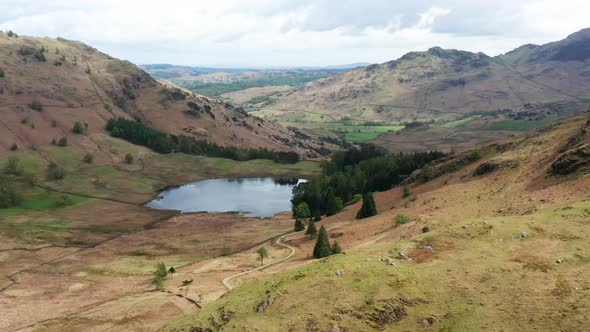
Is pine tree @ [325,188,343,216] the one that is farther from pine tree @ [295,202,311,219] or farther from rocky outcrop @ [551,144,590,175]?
rocky outcrop @ [551,144,590,175]

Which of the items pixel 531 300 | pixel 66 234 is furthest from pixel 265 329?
pixel 66 234

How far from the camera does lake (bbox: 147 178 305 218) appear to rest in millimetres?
159125

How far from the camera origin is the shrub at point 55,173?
17225cm

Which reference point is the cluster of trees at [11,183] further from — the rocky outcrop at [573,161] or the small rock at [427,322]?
the rocky outcrop at [573,161]

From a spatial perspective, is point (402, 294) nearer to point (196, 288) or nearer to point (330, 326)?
point (330, 326)

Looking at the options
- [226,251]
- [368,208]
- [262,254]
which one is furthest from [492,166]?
[226,251]

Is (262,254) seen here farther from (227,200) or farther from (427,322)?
(227,200)

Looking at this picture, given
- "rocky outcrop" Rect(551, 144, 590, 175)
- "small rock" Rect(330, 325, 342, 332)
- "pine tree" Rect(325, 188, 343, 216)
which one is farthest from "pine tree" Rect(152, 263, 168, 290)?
"rocky outcrop" Rect(551, 144, 590, 175)

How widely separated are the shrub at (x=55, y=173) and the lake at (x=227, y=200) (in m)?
38.5

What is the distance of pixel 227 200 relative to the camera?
17475 centimetres

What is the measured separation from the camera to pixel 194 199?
17712cm

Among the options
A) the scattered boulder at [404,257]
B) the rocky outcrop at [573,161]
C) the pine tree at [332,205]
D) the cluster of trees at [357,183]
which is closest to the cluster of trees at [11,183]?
the cluster of trees at [357,183]

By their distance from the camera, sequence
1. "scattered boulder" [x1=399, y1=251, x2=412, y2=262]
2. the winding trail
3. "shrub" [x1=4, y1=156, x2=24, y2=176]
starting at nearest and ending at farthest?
"scattered boulder" [x1=399, y1=251, x2=412, y2=262] → the winding trail → "shrub" [x1=4, y1=156, x2=24, y2=176]

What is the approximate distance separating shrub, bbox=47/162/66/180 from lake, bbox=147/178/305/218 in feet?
126
